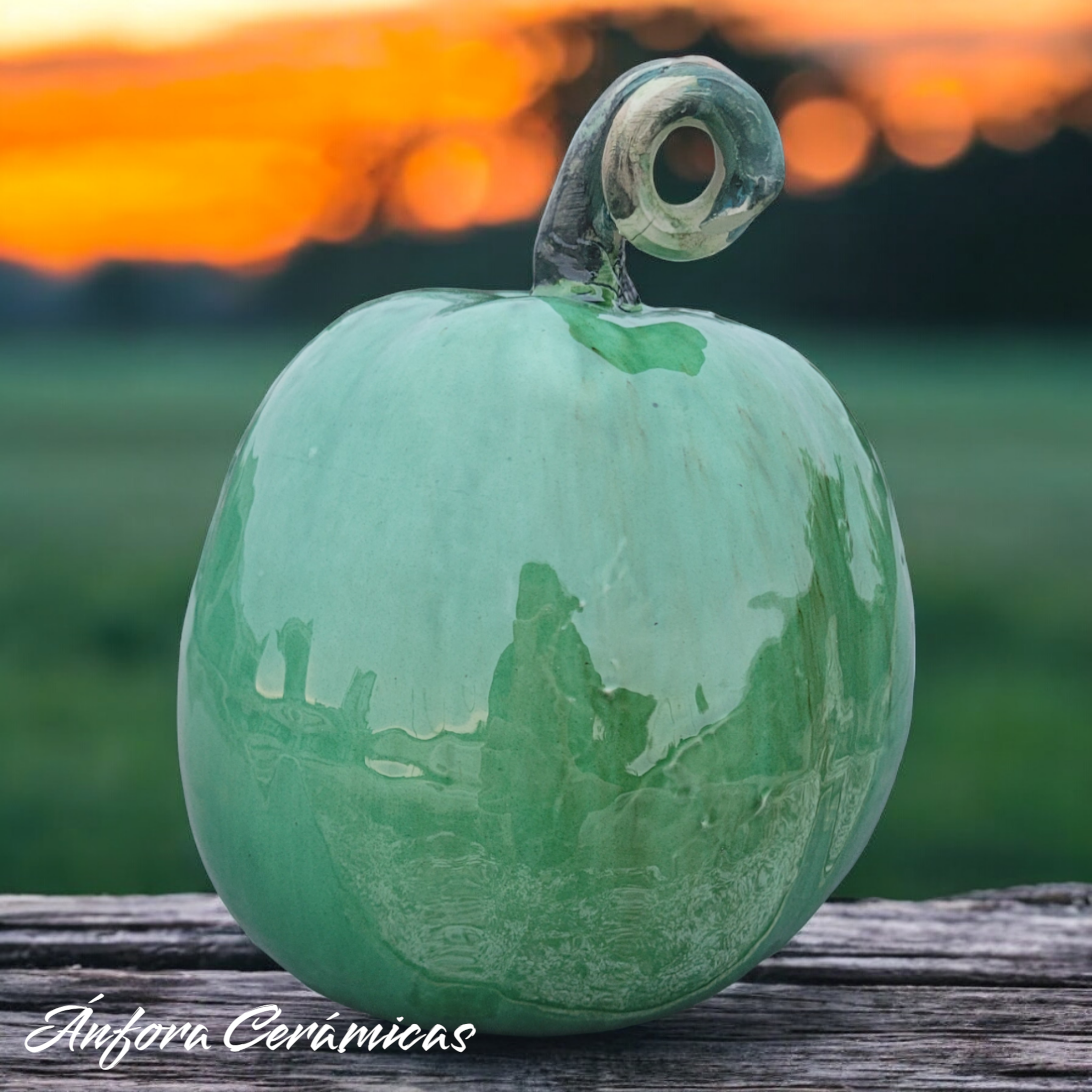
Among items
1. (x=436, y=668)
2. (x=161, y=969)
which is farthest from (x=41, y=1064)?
(x=436, y=668)

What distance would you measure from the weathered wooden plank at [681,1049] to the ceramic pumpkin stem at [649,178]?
0.66 meters

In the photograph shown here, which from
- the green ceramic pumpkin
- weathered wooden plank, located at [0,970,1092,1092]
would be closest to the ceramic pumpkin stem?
the green ceramic pumpkin

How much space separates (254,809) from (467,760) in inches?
8.0

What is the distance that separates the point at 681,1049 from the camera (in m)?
1.40

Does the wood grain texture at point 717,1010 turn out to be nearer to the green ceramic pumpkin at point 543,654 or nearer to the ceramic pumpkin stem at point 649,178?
the green ceramic pumpkin at point 543,654

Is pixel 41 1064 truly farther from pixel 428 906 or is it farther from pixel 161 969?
pixel 428 906

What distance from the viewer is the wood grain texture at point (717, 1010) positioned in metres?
1.34

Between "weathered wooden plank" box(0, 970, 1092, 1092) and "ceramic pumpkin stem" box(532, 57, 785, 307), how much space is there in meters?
0.66

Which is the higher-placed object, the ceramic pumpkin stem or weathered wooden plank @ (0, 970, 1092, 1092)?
the ceramic pumpkin stem

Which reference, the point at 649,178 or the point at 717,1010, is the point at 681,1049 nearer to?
the point at 717,1010

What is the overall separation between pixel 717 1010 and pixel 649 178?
756 mm

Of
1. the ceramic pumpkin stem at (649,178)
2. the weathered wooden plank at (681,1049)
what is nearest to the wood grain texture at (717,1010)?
the weathered wooden plank at (681,1049)

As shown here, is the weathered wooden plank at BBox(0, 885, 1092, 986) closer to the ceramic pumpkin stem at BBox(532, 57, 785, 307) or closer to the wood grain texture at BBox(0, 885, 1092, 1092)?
the wood grain texture at BBox(0, 885, 1092, 1092)

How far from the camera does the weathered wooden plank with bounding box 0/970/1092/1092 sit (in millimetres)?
1335
